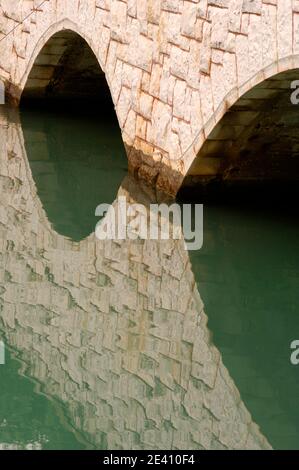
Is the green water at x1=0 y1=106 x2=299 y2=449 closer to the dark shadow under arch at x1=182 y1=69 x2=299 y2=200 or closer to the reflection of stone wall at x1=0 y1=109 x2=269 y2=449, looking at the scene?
the reflection of stone wall at x1=0 y1=109 x2=269 y2=449

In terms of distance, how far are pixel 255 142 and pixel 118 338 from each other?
7.11 ft

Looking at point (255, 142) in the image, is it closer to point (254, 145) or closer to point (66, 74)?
point (254, 145)

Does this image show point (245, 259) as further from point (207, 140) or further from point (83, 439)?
point (83, 439)

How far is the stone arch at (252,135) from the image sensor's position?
21.5ft

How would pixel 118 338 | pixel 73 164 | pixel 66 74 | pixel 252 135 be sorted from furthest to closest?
pixel 66 74 → pixel 73 164 → pixel 252 135 → pixel 118 338

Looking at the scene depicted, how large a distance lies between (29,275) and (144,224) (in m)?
1.06

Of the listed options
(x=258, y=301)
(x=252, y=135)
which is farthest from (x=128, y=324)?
(x=252, y=135)

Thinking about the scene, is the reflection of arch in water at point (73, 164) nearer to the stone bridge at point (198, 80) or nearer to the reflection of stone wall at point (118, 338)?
the reflection of stone wall at point (118, 338)

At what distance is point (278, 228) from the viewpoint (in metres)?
7.30

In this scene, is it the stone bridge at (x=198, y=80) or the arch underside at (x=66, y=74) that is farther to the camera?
the arch underside at (x=66, y=74)

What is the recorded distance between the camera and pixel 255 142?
7375 millimetres

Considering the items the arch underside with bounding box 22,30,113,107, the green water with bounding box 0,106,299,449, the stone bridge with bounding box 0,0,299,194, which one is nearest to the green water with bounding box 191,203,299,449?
the green water with bounding box 0,106,299,449

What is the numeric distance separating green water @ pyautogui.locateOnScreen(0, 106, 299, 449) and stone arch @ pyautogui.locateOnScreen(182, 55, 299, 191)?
0.28m

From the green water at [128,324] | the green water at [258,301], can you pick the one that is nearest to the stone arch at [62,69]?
the green water at [128,324]
